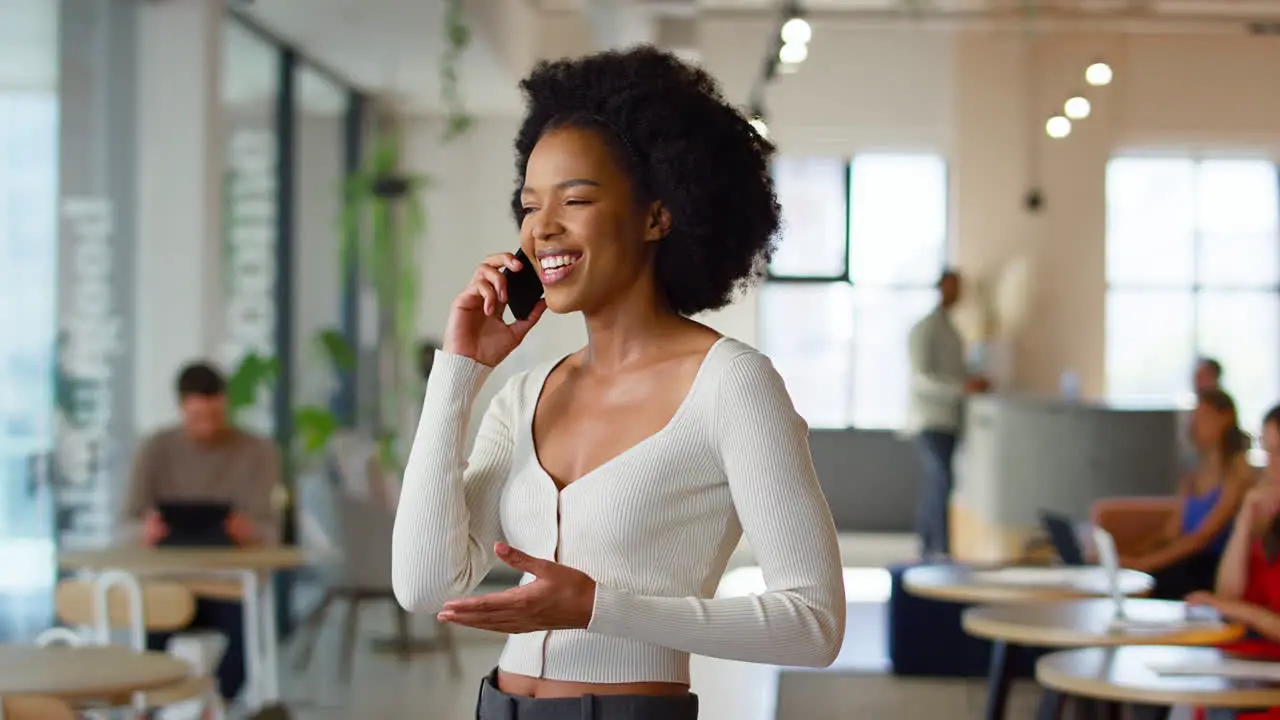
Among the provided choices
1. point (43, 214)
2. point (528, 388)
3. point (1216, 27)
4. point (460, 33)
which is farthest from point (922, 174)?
point (528, 388)

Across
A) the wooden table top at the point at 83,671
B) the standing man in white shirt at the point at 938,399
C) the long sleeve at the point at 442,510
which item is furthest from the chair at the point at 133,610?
the standing man in white shirt at the point at 938,399

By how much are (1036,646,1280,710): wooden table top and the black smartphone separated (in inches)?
81.1

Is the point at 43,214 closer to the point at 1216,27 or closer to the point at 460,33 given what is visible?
the point at 460,33

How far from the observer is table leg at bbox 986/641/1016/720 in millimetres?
6023

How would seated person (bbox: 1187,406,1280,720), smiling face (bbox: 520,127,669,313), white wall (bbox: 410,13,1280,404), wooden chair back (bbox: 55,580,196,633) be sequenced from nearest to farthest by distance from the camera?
smiling face (bbox: 520,127,669,313) < seated person (bbox: 1187,406,1280,720) < wooden chair back (bbox: 55,580,196,633) < white wall (bbox: 410,13,1280,404)

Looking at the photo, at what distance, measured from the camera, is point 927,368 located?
435 inches

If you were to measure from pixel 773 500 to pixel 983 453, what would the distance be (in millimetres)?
10545

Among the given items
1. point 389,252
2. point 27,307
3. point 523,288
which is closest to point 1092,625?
point 523,288

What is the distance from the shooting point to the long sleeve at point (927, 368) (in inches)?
433

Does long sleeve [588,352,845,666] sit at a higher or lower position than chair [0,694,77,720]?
higher

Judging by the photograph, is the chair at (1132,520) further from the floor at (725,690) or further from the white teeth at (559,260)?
the white teeth at (559,260)

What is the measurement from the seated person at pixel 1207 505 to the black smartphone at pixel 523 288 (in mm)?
5272

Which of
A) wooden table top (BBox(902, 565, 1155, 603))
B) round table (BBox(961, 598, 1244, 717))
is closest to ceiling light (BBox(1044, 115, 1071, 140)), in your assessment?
wooden table top (BBox(902, 565, 1155, 603))

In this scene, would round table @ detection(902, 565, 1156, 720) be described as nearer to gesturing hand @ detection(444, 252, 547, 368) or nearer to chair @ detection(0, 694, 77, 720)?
chair @ detection(0, 694, 77, 720)
